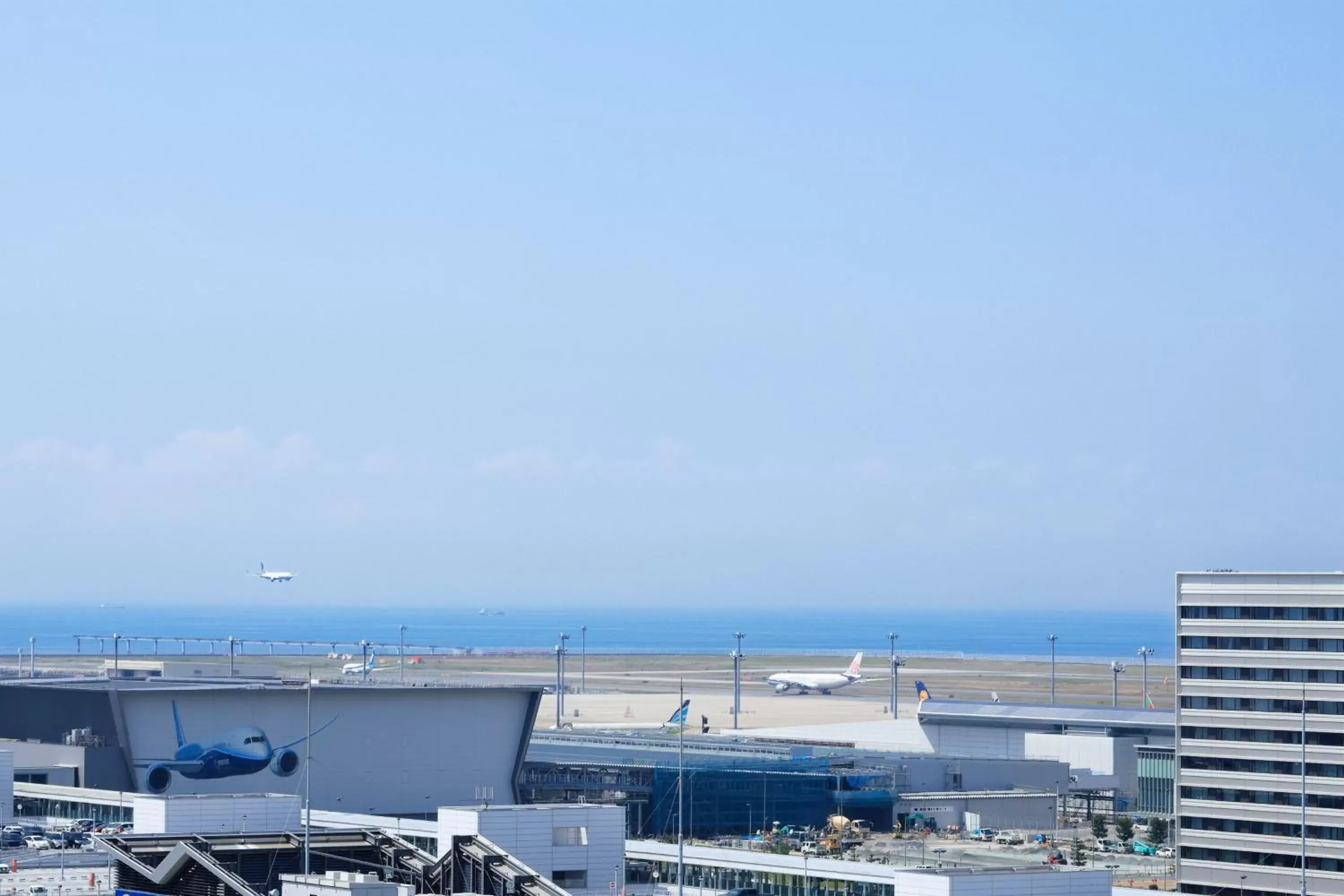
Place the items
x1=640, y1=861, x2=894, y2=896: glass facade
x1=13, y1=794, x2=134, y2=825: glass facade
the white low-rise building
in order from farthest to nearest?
x1=13, y1=794, x2=134, y2=825: glass facade
x1=640, y1=861, x2=894, y2=896: glass facade
the white low-rise building

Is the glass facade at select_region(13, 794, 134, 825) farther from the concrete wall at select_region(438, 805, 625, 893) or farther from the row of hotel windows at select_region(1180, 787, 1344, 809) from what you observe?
the row of hotel windows at select_region(1180, 787, 1344, 809)

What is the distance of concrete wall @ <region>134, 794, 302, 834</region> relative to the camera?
67.4 m

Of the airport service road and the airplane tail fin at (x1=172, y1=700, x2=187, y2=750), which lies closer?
the airport service road

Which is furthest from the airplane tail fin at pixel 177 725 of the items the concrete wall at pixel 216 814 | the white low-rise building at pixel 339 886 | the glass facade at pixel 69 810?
the white low-rise building at pixel 339 886

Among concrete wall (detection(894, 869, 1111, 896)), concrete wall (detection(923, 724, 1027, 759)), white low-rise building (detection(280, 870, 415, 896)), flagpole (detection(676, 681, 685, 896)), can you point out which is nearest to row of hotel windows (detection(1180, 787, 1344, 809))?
flagpole (detection(676, 681, 685, 896))

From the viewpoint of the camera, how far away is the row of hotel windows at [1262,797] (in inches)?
3472

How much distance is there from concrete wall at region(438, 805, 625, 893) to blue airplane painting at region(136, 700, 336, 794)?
45655 millimetres

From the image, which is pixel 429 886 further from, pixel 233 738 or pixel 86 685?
pixel 86 685

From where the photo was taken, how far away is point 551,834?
6288 cm

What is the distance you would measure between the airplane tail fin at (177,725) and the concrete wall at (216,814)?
125 ft

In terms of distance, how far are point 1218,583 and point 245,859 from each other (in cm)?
5423

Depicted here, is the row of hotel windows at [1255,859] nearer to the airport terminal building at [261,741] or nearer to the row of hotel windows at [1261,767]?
the row of hotel windows at [1261,767]

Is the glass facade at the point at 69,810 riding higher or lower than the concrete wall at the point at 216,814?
lower

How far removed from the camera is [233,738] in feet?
354
